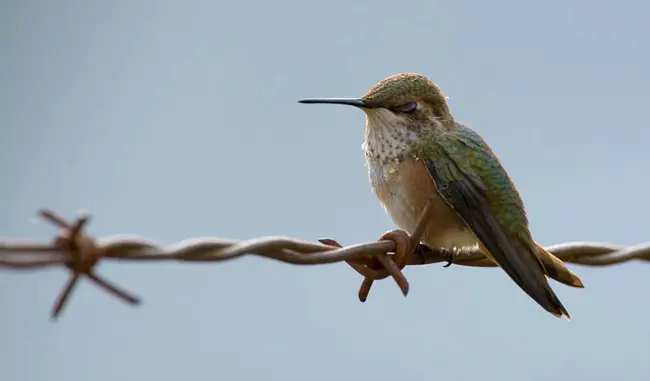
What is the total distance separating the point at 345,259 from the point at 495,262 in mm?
1181

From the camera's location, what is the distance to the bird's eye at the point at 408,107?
5449 millimetres

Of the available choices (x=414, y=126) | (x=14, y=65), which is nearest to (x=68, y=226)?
(x=414, y=126)

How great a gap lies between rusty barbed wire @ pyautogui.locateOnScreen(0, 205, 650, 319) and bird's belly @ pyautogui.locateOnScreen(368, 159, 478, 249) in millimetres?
114

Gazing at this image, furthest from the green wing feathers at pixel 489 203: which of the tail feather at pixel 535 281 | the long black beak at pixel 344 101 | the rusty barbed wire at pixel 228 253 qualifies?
the long black beak at pixel 344 101

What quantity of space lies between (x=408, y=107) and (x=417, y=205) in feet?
2.09

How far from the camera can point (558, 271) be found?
185 inches

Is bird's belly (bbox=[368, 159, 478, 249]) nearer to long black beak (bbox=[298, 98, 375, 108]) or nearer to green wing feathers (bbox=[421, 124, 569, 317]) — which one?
green wing feathers (bbox=[421, 124, 569, 317])

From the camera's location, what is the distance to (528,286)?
4.60 m

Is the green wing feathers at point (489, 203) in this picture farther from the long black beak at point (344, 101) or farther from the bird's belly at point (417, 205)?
the long black beak at point (344, 101)

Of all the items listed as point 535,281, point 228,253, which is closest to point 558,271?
point 535,281

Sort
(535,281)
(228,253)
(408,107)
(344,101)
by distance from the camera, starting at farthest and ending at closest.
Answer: (408,107) < (344,101) < (535,281) < (228,253)

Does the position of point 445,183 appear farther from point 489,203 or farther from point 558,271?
point 558,271

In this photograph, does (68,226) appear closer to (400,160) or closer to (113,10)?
(400,160)

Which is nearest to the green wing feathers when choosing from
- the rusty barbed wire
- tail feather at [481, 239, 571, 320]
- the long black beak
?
tail feather at [481, 239, 571, 320]
